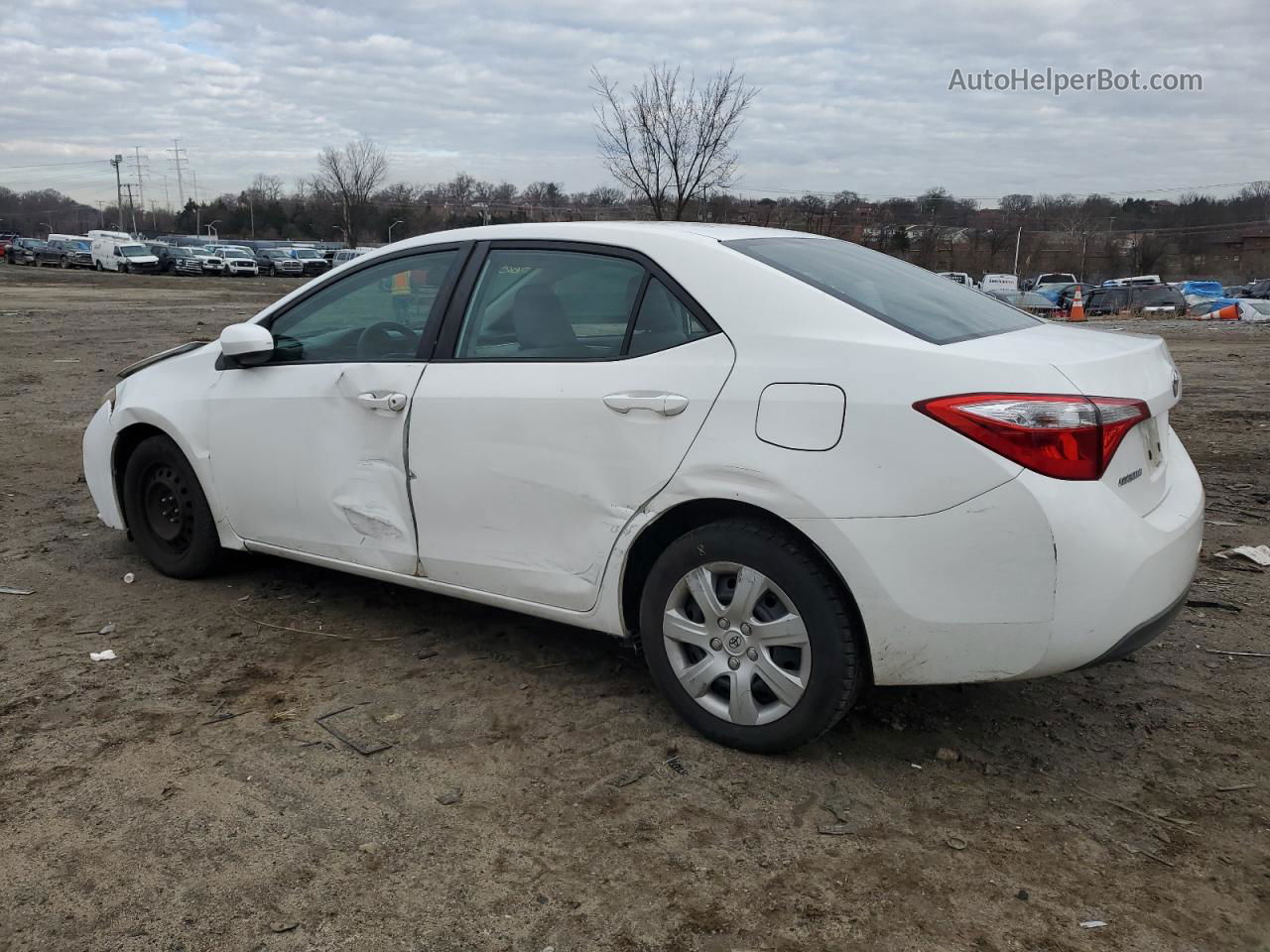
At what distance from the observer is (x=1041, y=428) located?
269 cm

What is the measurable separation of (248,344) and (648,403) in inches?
76.3

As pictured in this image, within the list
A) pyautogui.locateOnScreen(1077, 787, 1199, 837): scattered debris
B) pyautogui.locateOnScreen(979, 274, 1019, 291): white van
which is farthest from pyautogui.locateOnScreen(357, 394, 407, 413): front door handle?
pyautogui.locateOnScreen(979, 274, 1019, 291): white van

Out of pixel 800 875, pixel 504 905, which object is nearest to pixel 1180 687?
pixel 800 875

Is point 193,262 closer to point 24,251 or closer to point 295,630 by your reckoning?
point 24,251

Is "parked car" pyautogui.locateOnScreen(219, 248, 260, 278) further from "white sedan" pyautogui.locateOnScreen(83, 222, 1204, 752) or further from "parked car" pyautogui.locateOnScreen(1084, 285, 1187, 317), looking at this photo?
"white sedan" pyautogui.locateOnScreen(83, 222, 1204, 752)

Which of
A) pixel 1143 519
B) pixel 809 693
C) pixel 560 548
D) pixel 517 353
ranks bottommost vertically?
pixel 809 693

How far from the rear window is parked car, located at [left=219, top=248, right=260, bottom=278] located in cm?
5405

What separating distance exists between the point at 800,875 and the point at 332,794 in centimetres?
136

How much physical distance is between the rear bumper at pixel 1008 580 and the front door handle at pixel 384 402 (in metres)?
1.62

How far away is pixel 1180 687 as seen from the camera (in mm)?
3715

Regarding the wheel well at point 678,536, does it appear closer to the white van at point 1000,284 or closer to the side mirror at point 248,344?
the side mirror at point 248,344

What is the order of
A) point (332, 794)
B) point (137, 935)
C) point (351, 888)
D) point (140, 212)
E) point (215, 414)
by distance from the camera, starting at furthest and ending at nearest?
point (140, 212) < point (215, 414) < point (332, 794) < point (351, 888) < point (137, 935)

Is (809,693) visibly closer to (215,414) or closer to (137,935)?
(137,935)

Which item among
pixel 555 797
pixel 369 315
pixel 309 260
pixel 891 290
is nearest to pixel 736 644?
pixel 555 797
